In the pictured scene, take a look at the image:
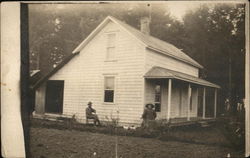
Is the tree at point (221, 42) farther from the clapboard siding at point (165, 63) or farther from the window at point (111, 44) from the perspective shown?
the window at point (111, 44)

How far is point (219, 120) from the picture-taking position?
459 centimetres

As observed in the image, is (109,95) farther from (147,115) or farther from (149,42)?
(149,42)

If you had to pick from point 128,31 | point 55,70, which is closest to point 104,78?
point 55,70

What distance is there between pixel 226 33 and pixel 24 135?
10.1ft

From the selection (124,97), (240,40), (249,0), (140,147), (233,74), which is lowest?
(140,147)

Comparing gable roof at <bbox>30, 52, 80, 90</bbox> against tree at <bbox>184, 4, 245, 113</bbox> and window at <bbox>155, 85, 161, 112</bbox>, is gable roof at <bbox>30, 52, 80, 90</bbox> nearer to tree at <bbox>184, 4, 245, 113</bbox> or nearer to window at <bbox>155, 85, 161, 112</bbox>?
tree at <bbox>184, 4, 245, 113</bbox>

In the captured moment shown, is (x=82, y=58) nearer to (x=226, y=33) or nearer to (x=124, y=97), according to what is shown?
(x=124, y=97)

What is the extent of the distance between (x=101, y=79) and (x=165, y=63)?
7.88ft

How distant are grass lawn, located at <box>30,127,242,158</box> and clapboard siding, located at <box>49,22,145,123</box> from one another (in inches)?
→ 13.7

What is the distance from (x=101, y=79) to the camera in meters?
4.64

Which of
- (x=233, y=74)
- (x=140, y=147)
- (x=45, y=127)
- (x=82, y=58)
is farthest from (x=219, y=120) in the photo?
(x=45, y=127)

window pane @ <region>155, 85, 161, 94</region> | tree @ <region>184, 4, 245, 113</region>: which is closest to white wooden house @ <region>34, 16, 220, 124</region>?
tree @ <region>184, 4, 245, 113</region>

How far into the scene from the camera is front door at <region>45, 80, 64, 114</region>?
4427 millimetres

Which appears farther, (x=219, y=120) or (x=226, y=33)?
(x=219, y=120)
